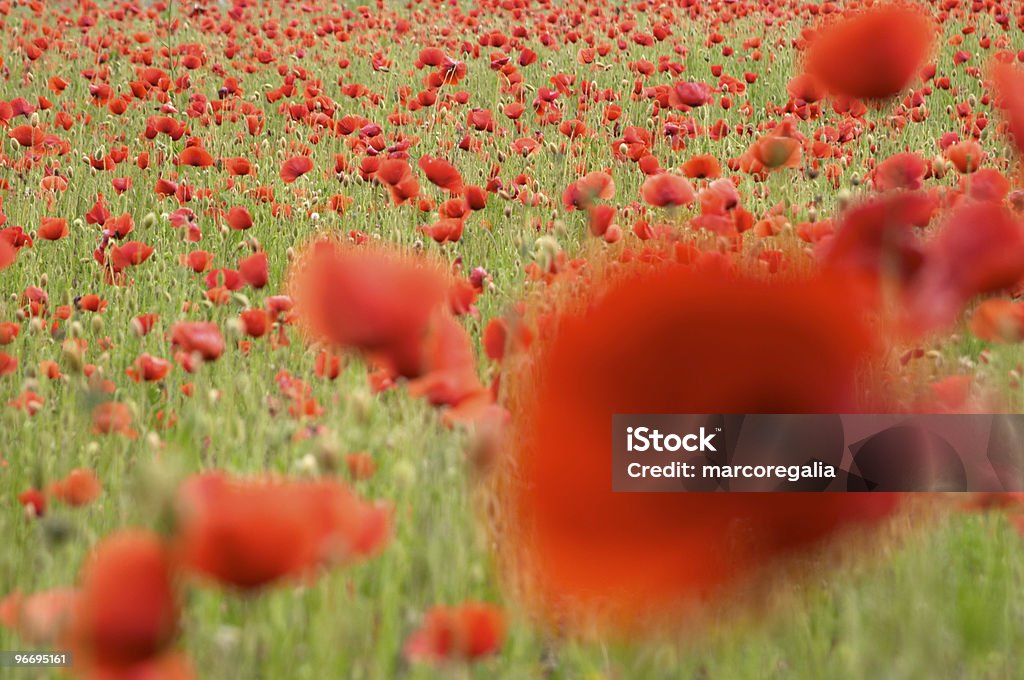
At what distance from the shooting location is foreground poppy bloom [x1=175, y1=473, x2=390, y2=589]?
2.48 feet

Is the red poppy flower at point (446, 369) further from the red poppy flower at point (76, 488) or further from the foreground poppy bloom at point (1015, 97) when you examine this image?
the foreground poppy bloom at point (1015, 97)

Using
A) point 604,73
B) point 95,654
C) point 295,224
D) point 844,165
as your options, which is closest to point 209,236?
point 295,224

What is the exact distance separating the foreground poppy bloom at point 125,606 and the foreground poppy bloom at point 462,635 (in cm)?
27

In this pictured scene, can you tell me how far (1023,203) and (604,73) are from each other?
14.2 feet

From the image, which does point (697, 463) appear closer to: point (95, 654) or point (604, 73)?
point (95, 654)

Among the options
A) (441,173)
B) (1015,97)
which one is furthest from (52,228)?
(1015,97)

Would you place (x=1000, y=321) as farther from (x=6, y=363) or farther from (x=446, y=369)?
(x=6, y=363)

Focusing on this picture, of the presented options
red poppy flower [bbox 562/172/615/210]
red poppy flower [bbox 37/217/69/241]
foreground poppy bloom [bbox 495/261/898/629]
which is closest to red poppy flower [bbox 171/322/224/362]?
foreground poppy bloom [bbox 495/261/898/629]

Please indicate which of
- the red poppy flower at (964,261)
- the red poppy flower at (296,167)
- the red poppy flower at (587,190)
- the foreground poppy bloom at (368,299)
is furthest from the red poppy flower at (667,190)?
the red poppy flower at (296,167)

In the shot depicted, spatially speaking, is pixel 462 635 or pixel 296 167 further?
pixel 296 167

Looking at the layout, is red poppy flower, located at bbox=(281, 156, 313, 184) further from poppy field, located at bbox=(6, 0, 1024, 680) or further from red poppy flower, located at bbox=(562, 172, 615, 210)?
red poppy flower, located at bbox=(562, 172, 615, 210)

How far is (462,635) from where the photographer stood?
941mm

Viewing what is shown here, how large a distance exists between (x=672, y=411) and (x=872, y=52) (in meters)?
0.73

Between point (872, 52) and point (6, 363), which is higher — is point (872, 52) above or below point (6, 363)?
above
